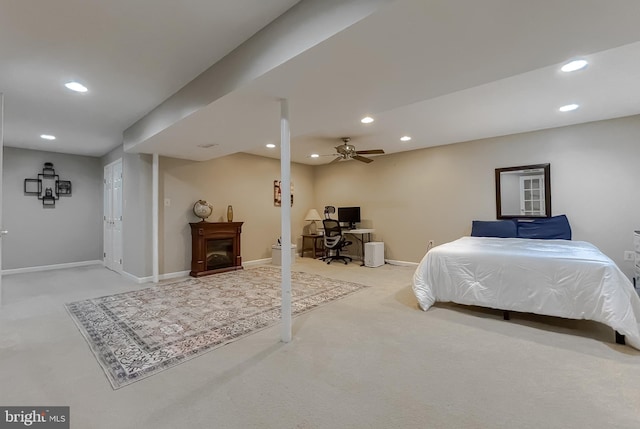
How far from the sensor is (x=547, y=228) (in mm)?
4410

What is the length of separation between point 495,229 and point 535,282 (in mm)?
2109

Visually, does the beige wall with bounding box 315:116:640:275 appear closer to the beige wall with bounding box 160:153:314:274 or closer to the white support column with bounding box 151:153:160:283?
the beige wall with bounding box 160:153:314:274

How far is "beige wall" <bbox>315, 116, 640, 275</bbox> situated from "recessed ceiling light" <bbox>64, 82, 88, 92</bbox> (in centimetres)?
511

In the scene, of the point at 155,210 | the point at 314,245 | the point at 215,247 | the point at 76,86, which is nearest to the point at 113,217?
the point at 155,210

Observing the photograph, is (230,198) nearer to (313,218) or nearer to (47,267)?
(313,218)

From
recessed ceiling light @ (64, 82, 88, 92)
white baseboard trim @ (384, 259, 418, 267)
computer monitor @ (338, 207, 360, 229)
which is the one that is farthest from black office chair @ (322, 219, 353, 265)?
recessed ceiling light @ (64, 82, 88, 92)

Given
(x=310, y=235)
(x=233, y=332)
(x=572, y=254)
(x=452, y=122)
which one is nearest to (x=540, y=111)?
(x=452, y=122)

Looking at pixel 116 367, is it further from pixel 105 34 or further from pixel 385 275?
pixel 385 275

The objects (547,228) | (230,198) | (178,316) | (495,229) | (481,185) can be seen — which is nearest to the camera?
(178,316)

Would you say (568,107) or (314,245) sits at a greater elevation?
(568,107)

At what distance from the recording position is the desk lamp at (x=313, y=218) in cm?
725

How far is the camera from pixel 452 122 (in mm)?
4180

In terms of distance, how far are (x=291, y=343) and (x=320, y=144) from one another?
12.5 feet

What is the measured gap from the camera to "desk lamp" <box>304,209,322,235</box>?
7.25 meters
